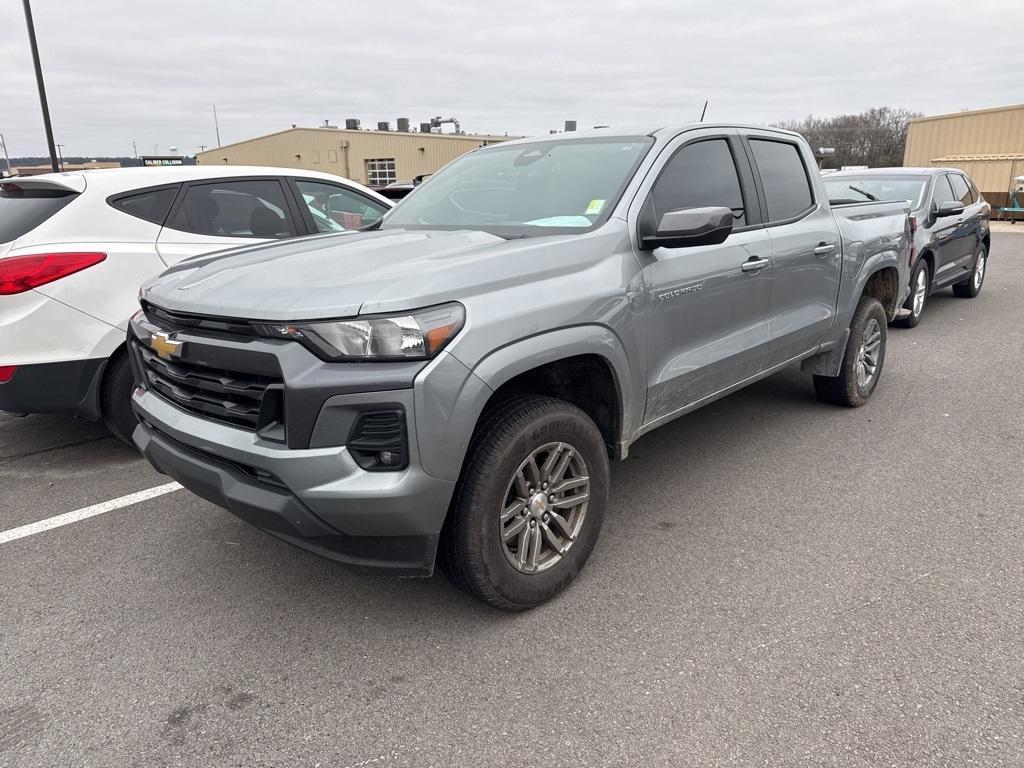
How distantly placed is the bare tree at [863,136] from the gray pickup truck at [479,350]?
51607 mm

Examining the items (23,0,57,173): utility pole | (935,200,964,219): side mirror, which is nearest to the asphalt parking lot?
(935,200,964,219): side mirror

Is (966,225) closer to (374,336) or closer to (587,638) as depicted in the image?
(587,638)

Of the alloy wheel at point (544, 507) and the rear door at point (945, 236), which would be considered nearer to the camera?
the alloy wheel at point (544, 507)

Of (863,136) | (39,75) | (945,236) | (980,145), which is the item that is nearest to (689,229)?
(945,236)

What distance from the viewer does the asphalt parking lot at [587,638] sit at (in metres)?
2.20

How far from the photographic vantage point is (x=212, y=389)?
8.39 feet

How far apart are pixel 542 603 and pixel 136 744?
1437 mm

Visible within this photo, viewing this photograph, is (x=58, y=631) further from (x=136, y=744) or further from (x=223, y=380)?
(x=223, y=380)

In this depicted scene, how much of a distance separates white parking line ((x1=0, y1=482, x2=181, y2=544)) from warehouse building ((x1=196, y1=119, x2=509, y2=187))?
3941cm

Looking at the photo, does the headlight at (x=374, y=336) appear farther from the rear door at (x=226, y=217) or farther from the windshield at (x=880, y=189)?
the windshield at (x=880, y=189)

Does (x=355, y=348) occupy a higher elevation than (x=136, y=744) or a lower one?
higher

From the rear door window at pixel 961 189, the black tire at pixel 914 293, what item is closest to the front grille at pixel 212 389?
the black tire at pixel 914 293

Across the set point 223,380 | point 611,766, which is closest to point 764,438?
point 611,766

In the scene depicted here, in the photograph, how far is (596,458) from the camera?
2.95 meters
